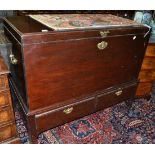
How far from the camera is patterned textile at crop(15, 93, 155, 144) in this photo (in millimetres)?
1620

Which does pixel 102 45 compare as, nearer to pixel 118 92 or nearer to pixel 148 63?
pixel 118 92

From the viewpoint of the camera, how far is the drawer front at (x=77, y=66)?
1.17m

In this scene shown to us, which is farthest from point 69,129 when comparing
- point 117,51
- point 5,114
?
point 117,51

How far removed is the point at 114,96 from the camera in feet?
5.62

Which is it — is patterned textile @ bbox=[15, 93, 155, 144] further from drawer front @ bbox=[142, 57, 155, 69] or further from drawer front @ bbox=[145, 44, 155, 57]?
drawer front @ bbox=[145, 44, 155, 57]

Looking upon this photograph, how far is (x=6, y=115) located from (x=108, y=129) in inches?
35.7

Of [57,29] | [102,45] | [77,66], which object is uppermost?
[57,29]

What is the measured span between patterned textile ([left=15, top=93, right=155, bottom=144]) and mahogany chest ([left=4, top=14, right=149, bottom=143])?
0.22 meters

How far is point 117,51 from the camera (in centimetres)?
147

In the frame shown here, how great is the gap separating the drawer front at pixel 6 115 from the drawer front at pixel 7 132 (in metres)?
0.06

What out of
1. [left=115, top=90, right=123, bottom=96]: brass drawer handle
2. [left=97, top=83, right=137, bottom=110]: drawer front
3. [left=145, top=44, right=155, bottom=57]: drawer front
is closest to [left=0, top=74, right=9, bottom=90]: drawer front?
[left=97, top=83, right=137, bottom=110]: drawer front

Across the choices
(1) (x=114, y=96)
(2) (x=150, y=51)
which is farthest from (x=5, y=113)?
(2) (x=150, y=51)

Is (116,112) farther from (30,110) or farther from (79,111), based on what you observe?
(30,110)

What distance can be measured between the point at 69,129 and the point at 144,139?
0.66 meters
